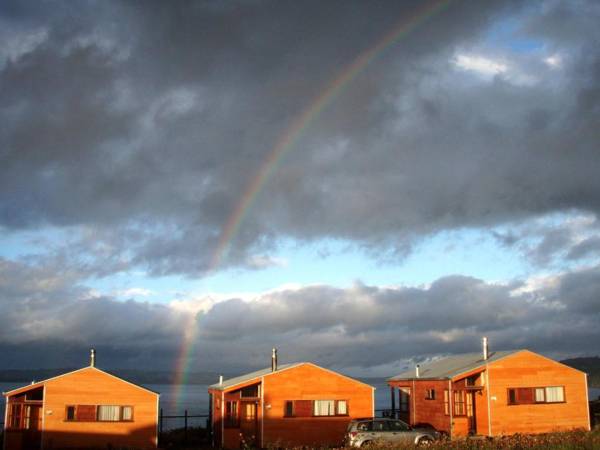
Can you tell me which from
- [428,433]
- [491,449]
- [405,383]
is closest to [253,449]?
[428,433]

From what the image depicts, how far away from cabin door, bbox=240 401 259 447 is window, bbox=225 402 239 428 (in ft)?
1.72

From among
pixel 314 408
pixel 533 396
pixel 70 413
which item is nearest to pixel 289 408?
pixel 314 408

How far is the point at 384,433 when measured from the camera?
104 ft

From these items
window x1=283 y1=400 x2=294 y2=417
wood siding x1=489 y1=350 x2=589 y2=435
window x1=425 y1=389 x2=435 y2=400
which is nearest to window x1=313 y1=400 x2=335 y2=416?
window x1=283 y1=400 x2=294 y2=417

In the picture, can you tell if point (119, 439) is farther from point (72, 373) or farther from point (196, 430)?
point (196, 430)

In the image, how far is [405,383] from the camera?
4284 centimetres

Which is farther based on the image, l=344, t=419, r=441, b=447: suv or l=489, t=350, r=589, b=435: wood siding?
l=489, t=350, r=589, b=435: wood siding

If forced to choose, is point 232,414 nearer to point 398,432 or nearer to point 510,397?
point 398,432

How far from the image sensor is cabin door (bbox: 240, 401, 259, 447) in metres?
37.4

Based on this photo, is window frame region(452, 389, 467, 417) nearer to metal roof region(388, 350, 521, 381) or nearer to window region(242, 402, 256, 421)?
metal roof region(388, 350, 521, 381)

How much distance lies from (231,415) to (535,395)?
15.7 m

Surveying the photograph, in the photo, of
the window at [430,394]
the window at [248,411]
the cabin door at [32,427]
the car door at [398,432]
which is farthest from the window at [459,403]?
the cabin door at [32,427]

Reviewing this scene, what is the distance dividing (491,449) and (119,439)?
22.7 m

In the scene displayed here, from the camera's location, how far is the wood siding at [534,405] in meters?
37.1
